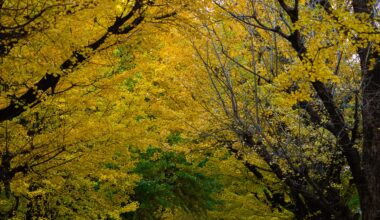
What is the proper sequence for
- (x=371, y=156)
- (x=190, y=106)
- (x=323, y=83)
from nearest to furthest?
(x=323, y=83) → (x=371, y=156) → (x=190, y=106)

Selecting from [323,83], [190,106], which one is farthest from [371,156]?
[190,106]

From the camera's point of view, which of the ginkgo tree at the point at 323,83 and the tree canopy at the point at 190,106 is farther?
the tree canopy at the point at 190,106

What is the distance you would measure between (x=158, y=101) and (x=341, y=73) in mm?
5218

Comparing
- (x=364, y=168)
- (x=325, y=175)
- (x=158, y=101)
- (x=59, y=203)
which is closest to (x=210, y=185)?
(x=158, y=101)

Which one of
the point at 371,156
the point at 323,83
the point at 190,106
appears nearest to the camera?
the point at 323,83

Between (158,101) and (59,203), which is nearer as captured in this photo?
(59,203)

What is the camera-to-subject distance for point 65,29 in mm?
6520

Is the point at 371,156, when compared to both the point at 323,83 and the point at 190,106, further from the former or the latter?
the point at 190,106

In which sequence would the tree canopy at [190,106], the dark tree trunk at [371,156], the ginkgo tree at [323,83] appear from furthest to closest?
1. the dark tree trunk at [371,156]
2. the tree canopy at [190,106]
3. the ginkgo tree at [323,83]

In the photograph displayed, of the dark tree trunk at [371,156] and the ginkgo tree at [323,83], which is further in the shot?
the dark tree trunk at [371,156]

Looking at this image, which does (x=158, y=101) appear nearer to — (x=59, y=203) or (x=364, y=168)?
(x=59, y=203)

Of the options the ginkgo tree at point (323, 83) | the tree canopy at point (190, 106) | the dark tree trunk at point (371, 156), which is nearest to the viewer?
the ginkgo tree at point (323, 83)

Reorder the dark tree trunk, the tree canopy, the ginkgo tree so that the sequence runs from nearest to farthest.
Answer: the ginkgo tree < the tree canopy < the dark tree trunk

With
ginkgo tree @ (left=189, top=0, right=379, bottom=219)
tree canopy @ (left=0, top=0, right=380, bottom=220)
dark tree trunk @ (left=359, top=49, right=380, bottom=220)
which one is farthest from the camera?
dark tree trunk @ (left=359, top=49, right=380, bottom=220)
